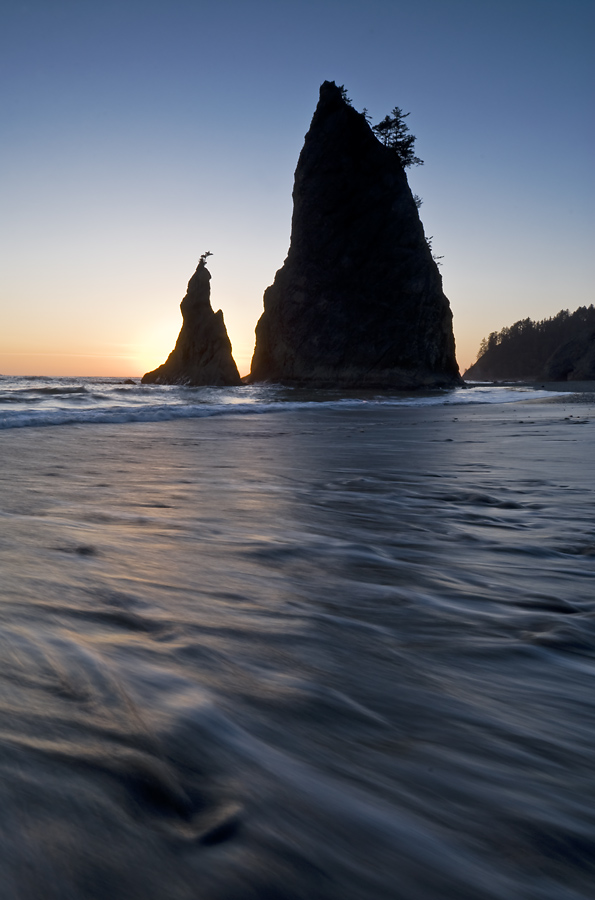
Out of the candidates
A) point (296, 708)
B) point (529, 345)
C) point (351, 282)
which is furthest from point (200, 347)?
point (529, 345)

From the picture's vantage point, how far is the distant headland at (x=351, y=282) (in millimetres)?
39469

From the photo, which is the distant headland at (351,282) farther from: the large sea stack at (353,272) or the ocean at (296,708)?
the ocean at (296,708)

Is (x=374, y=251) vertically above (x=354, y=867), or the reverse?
(x=374, y=251)

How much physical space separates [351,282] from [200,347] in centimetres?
1277

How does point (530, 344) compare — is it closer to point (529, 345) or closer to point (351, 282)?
point (529, 345)

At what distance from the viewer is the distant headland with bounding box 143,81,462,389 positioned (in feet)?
129

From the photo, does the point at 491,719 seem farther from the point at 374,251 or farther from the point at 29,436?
the point at 374,251

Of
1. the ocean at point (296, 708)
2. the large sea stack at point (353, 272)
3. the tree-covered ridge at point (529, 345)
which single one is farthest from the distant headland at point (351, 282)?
the tree-covered ridge at point (529, 345)

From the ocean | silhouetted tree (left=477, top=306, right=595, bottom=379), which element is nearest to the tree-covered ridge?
silhouetted tree (left=477, top=306, right=595, bottom=379)

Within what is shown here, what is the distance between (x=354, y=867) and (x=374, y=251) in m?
43.5

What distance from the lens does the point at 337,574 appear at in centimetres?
157

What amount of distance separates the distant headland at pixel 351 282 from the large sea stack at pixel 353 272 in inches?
2.9

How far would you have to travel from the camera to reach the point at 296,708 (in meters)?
0.88

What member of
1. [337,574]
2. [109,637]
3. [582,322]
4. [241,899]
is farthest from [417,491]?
[582,322]
